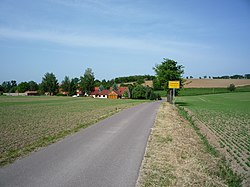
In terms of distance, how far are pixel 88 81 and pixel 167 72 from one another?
5962cm

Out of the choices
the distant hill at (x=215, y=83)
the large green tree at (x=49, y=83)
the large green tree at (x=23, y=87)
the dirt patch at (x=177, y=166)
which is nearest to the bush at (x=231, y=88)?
the distant hill at (x=215, y=83)

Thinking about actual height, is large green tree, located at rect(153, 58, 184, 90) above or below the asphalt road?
above

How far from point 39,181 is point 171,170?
354 cm

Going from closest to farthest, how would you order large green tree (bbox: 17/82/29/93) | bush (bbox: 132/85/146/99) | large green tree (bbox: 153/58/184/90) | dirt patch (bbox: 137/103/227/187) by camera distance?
1. dirt patch (bbox: 137/103/227/187)
2. large green tree (bbox: 153/58/184/90)
3. bush (bbox: 132/85/146/99)
4. large green tree (bbox: 17/82/29/93)

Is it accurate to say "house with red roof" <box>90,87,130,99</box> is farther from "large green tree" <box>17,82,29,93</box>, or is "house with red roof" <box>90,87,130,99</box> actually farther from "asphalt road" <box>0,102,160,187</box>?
"asphalt road" <box>0,102,160,187</box>

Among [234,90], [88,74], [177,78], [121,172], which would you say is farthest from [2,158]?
[234,90]

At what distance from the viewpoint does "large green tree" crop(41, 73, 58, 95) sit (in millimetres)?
105500

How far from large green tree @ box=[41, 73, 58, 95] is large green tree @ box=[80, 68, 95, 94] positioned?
14.7 meters

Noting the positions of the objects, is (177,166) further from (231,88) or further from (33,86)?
(33,86)

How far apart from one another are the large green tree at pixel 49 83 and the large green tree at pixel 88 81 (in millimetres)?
14736

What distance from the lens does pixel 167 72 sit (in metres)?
44.7

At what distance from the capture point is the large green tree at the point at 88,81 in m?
98.7

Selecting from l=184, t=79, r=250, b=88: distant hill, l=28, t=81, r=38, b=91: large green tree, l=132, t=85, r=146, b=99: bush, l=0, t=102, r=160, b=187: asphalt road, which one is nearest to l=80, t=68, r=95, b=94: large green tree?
l=132, t=85, r=146, b=99: bush

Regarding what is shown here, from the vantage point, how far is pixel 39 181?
559 centimetres
